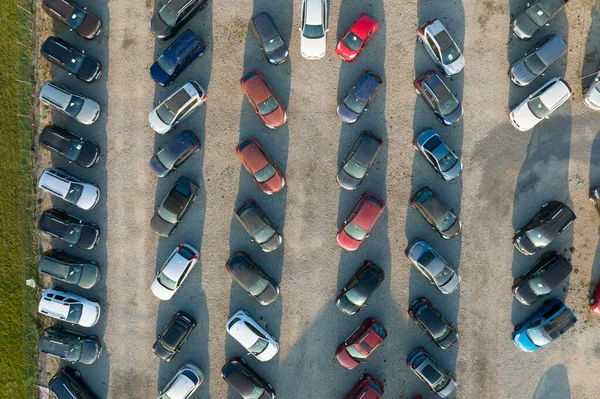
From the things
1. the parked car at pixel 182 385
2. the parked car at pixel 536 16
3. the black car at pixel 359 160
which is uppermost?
the parked car at pixel 536 16

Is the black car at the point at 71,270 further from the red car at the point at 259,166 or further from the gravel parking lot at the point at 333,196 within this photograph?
the red car at the point at 259,166

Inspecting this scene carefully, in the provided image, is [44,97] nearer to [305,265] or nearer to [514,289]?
[305,265]

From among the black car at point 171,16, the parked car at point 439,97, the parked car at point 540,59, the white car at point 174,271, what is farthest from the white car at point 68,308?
the parked car at point 540,59

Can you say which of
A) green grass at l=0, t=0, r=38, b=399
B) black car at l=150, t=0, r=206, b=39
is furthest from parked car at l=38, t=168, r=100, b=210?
black car at l=150, t=0, r=206, b=39

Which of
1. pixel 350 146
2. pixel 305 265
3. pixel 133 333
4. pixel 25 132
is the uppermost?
pixel 350 146

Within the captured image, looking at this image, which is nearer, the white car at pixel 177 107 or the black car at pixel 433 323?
the white car at pixel 177 107

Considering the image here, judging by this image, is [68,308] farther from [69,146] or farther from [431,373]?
[431,373]

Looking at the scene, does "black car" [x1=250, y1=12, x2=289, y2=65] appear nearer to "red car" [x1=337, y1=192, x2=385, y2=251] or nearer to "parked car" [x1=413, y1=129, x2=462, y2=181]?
"parked car" [x1=413, y1=129, x2=462, y2=181]

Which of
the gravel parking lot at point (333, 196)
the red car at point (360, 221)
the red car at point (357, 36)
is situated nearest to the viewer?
the red car at point (357, 36)

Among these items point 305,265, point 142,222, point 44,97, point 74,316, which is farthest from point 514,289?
point 44,97
